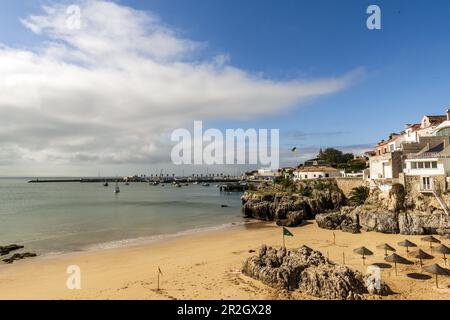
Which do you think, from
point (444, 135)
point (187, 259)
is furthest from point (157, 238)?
point (444, 135)

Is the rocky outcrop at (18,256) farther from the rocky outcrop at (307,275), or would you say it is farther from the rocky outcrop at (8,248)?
the rocky outcrop at (307,275)

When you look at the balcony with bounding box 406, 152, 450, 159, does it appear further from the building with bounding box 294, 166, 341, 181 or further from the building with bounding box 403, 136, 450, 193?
the building with bounding box 294, 166, 341, 181

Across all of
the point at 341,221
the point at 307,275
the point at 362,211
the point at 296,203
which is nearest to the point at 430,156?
the point at 362,211

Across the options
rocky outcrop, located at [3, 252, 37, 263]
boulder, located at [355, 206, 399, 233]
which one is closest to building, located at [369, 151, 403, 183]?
boulder, located at [355, 206, 399, 233]

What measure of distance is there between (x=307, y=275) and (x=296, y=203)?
32.5 meters

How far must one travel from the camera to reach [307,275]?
1822 centimetres

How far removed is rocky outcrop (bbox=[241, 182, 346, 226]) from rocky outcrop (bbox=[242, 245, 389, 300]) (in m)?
24.3

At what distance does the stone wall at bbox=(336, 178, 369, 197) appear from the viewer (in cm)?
5133

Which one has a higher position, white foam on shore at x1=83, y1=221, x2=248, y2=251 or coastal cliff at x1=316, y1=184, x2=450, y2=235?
coastal cliff at x1=316, y1=184, x2=450, y2=235

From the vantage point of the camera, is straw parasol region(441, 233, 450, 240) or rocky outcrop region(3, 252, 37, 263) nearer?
rocky outcrop region(3, 252, 37, 263)

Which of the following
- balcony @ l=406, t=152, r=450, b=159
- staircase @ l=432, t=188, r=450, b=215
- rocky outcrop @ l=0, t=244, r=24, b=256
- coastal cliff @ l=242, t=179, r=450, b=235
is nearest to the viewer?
rocky outcrop @ l=0, t=244, r=24, b=256

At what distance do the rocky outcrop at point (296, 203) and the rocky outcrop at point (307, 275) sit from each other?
79.7 ft
